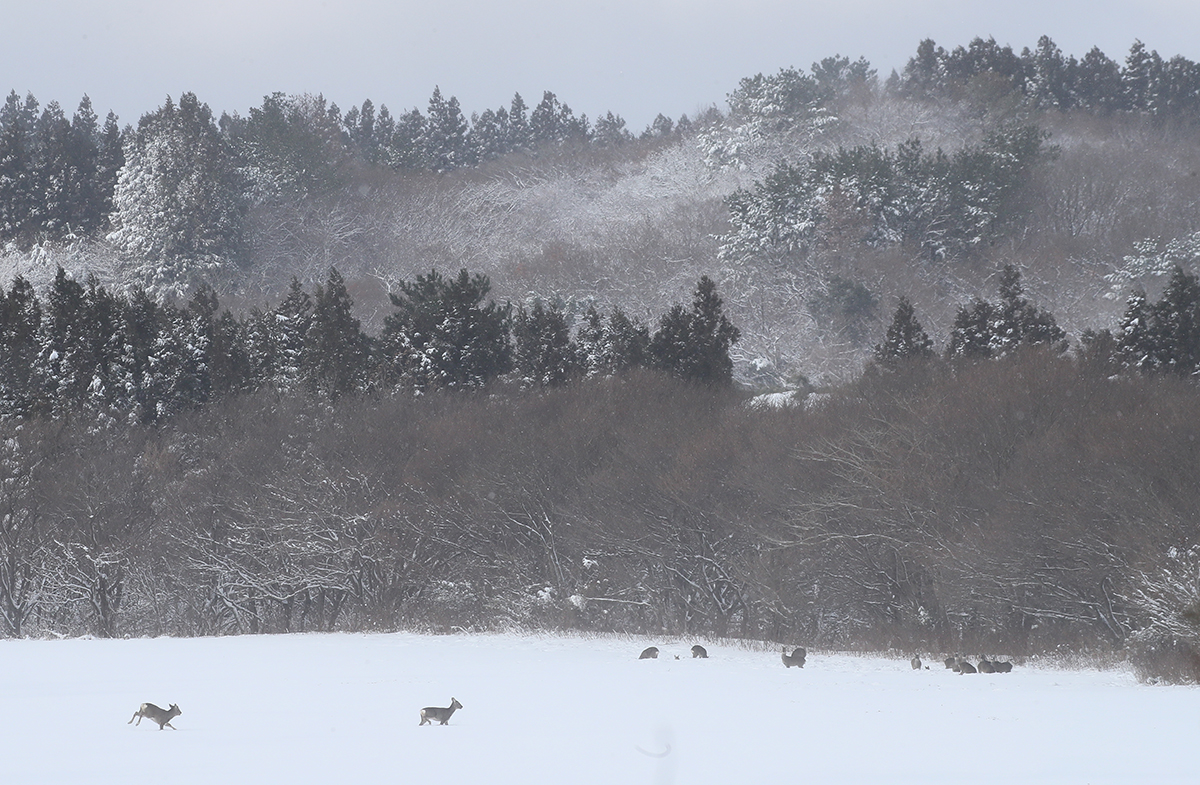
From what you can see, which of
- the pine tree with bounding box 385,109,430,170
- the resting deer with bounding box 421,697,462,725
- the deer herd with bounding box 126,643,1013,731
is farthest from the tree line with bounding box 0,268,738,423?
the pine tree with bounding box 385,109,430,170

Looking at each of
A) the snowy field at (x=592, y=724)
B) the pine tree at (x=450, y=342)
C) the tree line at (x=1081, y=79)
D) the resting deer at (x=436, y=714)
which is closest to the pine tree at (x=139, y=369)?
the pine tree at (x=450, y=342)

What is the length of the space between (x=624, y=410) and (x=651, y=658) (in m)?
15.2

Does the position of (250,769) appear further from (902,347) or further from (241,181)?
(241,181)

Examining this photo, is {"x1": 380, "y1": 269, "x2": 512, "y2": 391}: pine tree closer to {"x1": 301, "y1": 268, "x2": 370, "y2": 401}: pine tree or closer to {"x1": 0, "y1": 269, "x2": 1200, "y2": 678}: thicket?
{"x1": 0, "y1": 269, "x2": 1200, "y2": 678}: thicket

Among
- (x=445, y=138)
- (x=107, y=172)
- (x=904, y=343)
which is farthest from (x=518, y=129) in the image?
(x=904, y=343)

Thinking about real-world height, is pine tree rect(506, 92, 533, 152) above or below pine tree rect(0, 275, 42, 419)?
above

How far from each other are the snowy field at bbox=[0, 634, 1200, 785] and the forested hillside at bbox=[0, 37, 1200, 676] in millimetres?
4762

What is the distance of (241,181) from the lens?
65.4 metres

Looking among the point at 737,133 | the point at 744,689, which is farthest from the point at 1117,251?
the point at 744,689

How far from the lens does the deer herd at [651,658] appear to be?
500 inches

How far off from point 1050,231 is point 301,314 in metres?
40.5

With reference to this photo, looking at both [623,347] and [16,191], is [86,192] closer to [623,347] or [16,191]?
[16,191]

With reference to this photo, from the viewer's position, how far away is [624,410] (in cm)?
3625

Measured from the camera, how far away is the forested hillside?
27.3 m
